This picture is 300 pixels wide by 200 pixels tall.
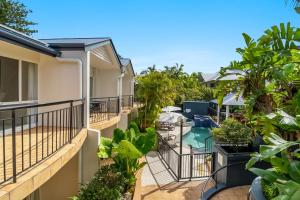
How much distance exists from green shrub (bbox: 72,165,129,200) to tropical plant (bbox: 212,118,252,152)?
4.44 meters

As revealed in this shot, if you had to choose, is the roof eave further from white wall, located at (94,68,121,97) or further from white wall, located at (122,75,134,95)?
white wall, located at (122,75,134,95)

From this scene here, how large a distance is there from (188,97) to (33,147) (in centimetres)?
3597

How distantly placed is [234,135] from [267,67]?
552 cm

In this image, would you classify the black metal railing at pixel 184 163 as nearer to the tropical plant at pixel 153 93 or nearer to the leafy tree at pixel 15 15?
the tropical plant at pixel 153 93

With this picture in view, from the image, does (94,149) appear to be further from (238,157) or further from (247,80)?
(247,80)

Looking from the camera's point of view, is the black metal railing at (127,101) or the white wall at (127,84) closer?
the black metal railing at (127,101)

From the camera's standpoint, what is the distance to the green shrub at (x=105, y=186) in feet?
22.9

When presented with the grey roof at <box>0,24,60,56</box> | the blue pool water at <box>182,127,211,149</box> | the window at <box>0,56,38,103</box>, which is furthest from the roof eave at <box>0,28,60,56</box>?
the blue pool water at <box>182,127,211,149</box>

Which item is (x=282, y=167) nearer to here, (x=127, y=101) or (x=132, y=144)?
(x=132, y=144)

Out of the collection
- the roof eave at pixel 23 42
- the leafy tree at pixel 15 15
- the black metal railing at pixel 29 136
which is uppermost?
the leafy tree at pixel 15 15

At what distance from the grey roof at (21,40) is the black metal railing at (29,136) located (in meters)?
1.80

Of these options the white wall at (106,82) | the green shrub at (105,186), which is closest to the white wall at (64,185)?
the green shrub at (105,186)

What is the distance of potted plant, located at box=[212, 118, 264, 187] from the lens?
8375 mm

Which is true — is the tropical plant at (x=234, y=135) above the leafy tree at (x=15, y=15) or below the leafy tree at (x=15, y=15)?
below
